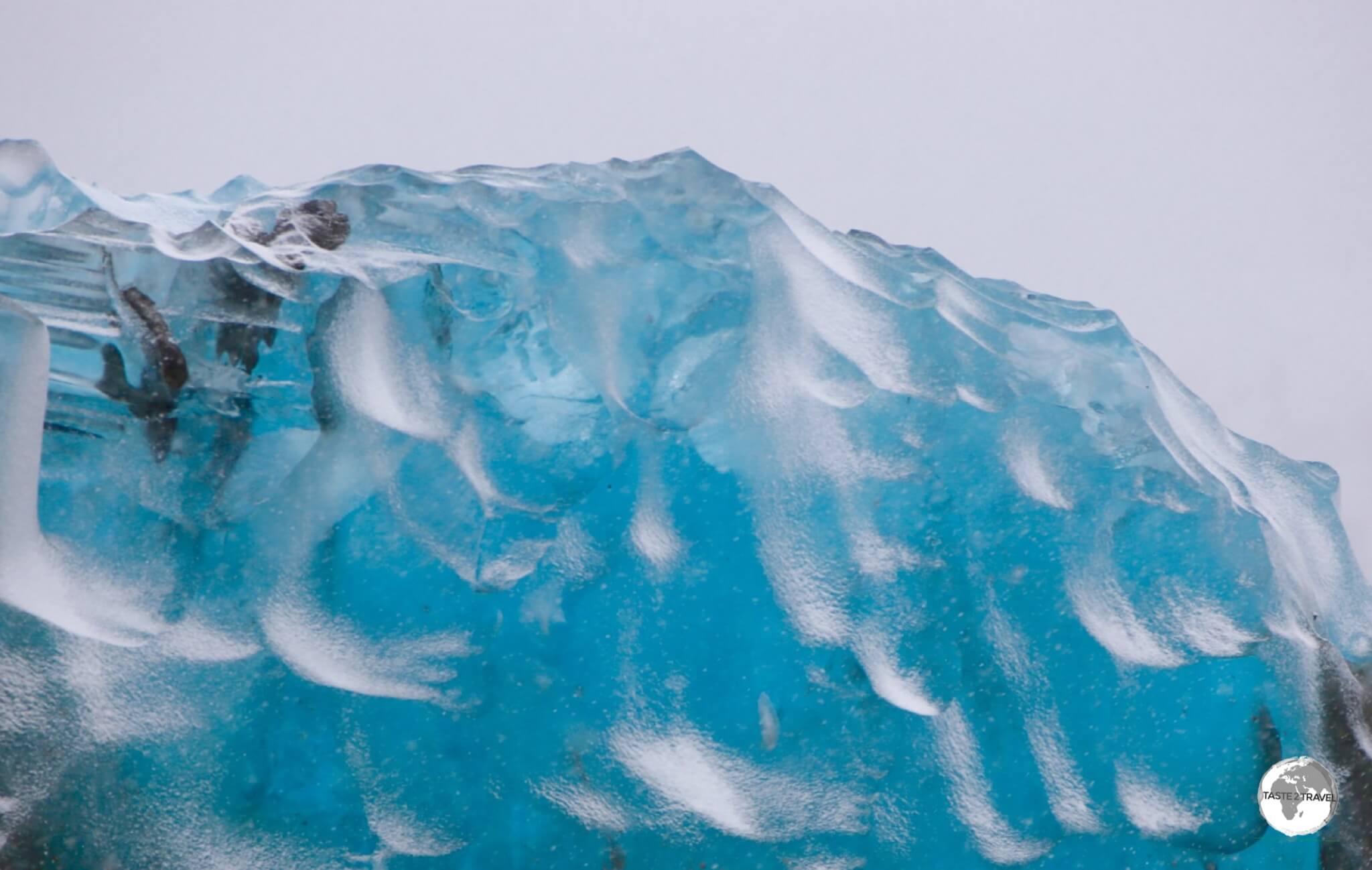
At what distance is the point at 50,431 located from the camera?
365 mm

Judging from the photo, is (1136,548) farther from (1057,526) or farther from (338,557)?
(338,557)

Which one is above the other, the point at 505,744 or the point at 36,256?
Answer: the point at 36,256

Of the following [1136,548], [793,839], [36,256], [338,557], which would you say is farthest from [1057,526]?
[36,256]

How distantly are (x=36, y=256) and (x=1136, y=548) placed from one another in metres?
0.40

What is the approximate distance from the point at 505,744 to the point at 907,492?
0.55 ft

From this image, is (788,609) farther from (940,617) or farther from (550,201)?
(550,201)

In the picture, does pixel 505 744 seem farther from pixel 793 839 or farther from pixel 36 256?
pixel 36 256

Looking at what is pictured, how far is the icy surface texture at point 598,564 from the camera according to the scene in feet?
1.16

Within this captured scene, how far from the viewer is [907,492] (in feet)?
1.36

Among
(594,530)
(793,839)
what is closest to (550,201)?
(594,530)

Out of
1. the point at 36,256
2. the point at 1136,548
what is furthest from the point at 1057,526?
the point at 36,256

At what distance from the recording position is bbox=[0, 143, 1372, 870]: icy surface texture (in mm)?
354

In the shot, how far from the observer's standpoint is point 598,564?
39 cm

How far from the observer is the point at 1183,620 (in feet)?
1.39
